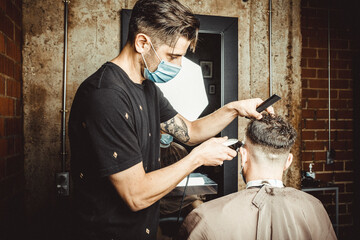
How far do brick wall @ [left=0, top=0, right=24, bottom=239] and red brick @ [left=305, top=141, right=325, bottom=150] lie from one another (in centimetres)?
284

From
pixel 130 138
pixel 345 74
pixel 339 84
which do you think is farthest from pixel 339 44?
pixel 130 138

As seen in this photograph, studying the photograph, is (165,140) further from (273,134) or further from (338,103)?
(338,103)

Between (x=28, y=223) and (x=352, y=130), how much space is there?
347 cm

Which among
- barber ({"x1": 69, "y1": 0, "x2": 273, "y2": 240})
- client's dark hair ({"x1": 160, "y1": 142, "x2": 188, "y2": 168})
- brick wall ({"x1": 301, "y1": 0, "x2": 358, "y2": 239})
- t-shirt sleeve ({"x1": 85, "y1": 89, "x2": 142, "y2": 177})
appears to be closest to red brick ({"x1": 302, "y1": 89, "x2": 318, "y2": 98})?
brick wall ({"x1": 301, "y1": 0, "x2": 358, "y2": 239})

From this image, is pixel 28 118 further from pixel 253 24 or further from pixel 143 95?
pixel 253 24

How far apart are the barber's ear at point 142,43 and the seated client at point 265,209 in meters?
0.74

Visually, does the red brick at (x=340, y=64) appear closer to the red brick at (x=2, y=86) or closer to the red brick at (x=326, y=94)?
the red brick at (x=326, y=94)

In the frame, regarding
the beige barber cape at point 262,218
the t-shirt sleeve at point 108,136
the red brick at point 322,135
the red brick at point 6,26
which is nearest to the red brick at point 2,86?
the red brick at point 6,26

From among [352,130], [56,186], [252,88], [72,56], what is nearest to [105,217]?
[56,186]

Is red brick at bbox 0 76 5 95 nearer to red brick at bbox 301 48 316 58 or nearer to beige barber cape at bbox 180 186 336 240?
beige barber cape at bbox 180 186 336 240

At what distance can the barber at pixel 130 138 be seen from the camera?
110cm

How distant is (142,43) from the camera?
1.34 metres

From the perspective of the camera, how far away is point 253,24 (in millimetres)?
2480

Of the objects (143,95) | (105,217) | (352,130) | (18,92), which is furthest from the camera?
(352,130)
